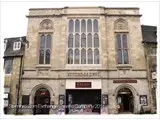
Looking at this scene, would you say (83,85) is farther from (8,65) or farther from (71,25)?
(8,65)

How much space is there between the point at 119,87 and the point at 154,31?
8.94m

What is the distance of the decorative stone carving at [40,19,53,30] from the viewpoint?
21578 mm

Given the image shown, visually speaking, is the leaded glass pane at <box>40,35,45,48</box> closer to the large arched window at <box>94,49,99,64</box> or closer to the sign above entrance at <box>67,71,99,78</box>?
the sign above entrance at <box>67,71,99,78</box>

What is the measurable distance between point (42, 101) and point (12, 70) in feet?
15.7

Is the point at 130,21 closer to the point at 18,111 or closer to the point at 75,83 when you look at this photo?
the point at 75,83

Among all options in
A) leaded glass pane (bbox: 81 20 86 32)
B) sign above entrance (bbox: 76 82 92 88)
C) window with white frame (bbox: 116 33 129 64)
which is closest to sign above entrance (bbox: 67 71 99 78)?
sign above entrance (bbox: 76 82 92 88)

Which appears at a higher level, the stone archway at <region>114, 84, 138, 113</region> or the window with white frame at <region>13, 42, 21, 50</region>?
the window with white frame at <region>13, 42, 21, 50</region>

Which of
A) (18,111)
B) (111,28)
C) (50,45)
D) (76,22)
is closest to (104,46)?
(111,28)

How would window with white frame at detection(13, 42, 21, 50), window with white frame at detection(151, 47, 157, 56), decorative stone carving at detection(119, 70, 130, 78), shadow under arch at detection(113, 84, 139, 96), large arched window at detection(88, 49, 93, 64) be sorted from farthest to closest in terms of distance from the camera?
1. window with white frame at detection(13, 42, 21, 50)
2. window with white frame at detection(151, 47, 157, 56)
3. large arched window at detection(88, 49, 93, 64)
4. decorative stone carving at detection(119, 70, 130, 78)
5. shadow under arch at detection(113, 84, 139, 96)

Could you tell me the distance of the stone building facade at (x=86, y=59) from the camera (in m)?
19.4

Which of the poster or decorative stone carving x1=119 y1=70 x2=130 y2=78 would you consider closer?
the poster

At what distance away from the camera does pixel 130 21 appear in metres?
21.5

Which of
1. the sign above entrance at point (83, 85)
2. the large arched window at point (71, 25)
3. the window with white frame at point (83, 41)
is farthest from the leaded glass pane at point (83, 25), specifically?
the sign above entrance at point (83, 85)

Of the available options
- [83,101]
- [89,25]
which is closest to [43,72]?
[83,101]
